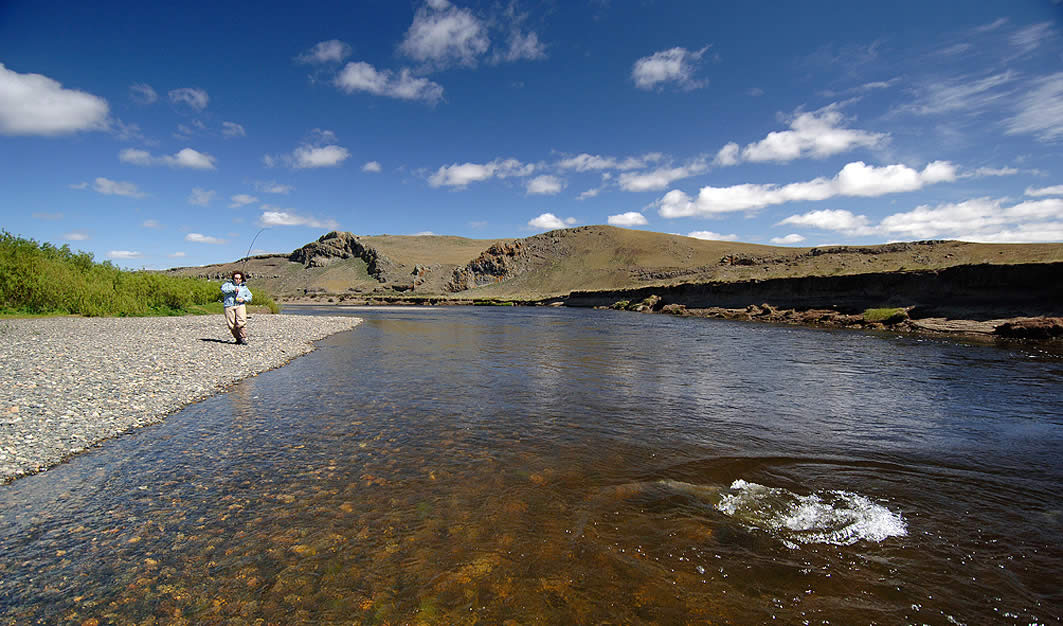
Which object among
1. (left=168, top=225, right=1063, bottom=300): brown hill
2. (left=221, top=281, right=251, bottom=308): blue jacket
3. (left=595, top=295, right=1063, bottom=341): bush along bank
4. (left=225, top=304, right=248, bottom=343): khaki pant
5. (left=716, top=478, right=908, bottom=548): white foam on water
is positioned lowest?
(left=716, top=478, right=908, bottom=548): white foam on water

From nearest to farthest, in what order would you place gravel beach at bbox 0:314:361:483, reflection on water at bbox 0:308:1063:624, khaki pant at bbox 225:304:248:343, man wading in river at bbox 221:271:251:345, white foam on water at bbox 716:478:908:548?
reflection on water at bbox 0:308:1063:624
white foam on water at bbox 716:478:908:548
gravel beach at bbox 0:314:361:483
man wading in river at bbox 221:271:251:345
khaki pant at bbox 225:304:248:343

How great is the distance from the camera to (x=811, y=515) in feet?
16.8

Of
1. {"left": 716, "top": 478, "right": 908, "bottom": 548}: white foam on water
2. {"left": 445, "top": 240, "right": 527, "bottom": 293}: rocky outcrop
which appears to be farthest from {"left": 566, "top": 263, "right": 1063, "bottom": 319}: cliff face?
{"left": 445, "top": 240, "right": 527, "bottom": 293}: rocky outcrop

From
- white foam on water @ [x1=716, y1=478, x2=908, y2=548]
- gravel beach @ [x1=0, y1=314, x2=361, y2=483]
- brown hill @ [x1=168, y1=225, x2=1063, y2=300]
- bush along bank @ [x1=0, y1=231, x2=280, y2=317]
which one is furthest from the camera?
brown hill @ [x1=168, y1=225, x2=1063, y2=300]

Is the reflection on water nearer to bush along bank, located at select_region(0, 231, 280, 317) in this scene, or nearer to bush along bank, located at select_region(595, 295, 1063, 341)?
bush along bank, located at select_region(595, 295, 1063, 341)

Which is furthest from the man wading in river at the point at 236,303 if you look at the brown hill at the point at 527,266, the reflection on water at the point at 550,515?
the brown hill at the point at 527,266

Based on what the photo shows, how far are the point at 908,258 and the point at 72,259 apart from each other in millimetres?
86162

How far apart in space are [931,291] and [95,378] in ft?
140

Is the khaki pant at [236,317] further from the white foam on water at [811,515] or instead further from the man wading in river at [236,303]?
the white foam on water at [811,515]

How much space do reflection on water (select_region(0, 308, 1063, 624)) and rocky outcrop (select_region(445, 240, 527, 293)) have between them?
4853 inches

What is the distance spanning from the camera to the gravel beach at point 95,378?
689 cm

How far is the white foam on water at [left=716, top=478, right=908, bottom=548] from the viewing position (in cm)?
470

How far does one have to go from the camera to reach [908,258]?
58.1 m

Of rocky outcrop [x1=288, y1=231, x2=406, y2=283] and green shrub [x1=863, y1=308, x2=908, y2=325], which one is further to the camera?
rocky outcrop [x1=288, y1=231, x2=406, y2=283]
